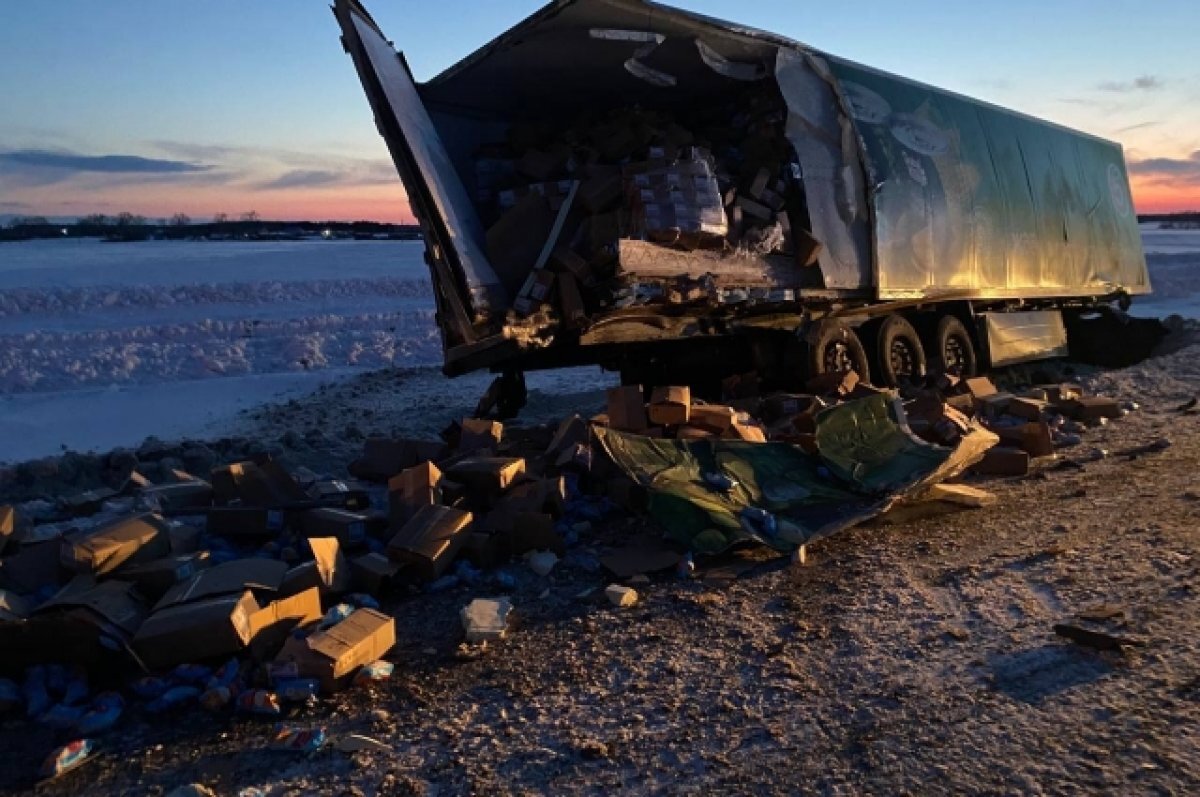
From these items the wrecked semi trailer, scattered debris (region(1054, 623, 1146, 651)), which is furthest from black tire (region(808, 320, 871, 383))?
scattered debris (region(1054, 623, 1146, 651))

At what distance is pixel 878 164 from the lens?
8.32 m

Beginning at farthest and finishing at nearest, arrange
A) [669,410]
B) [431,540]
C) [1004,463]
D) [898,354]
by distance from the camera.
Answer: [898,354]
[1004,463]
[669,410]
[431,540]

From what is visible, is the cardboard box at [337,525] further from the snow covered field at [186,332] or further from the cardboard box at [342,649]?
the snow covered field at [186,332]

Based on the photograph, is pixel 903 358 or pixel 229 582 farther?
pixel 903 358

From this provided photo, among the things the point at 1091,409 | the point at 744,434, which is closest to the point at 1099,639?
the point at 744,434

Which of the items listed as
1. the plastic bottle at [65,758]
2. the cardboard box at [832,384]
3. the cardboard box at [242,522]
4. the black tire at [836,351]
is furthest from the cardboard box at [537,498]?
the black tire at [836,351]

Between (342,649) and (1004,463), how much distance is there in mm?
4750

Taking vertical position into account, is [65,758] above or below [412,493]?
below

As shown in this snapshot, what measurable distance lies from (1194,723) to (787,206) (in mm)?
5419

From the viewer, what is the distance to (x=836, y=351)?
28.6ft

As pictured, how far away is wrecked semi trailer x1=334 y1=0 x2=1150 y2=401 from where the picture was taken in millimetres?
6309

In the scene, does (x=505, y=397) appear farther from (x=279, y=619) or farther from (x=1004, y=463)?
→ (x=279, y=619)

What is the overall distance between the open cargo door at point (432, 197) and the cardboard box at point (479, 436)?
0.52 metres

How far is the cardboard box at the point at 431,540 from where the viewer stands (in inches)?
178
